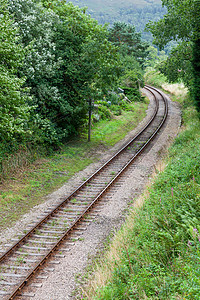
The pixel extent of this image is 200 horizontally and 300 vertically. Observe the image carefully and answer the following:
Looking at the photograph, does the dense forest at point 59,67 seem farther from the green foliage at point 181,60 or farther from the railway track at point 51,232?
the green foliage at point 181,60

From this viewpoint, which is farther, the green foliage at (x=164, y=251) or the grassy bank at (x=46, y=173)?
the grassy bank at (x=46, y=173)

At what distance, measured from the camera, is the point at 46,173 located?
15.0 metres

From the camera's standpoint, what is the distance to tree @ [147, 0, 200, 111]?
61.9 ft

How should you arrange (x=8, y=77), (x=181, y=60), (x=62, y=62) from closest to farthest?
(x=8, y=77) < (x=62, y=62) < (x=181, y=60)

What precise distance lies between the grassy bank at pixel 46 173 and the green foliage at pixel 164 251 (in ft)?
16.7

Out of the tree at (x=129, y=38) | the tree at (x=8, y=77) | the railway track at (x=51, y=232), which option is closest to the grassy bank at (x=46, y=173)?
the railway track at (x=51, y=232)

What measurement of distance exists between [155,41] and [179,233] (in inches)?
773

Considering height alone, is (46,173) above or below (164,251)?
below

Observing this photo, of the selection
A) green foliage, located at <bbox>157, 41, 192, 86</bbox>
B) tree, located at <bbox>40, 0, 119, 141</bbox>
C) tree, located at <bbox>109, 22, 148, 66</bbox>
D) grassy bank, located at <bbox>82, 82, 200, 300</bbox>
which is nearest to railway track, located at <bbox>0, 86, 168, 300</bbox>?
grassy bank, located at <bbox>82, 82, 200, 300</bbox>

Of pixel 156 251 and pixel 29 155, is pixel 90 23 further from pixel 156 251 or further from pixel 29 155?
pixel 156 251

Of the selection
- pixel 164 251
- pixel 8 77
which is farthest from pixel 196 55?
pixel 164 251

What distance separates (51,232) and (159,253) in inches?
181

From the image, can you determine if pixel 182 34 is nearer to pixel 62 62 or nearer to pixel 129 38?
pixel 62 62

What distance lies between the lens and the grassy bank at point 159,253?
5.08m
